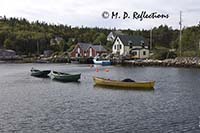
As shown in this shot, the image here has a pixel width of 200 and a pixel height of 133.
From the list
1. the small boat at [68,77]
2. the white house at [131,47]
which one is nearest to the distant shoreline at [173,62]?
the white house at [131,47]

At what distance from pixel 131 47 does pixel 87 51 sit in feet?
52.8

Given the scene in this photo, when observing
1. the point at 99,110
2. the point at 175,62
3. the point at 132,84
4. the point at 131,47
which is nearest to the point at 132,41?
the point at 131,47

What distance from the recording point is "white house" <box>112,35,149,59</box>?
330 feet

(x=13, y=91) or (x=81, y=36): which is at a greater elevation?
(x=81, y=36)

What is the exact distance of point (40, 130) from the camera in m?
22.5

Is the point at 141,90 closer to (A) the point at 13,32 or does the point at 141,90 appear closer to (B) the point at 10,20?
(A) the point at 13,32

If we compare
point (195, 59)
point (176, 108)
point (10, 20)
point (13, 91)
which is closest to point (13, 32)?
point (10, 20)

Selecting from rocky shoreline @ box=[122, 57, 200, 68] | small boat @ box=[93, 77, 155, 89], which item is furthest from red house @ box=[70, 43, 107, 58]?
small boat @ box=[93, 77, 155, 89]

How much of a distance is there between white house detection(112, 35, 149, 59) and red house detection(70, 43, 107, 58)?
21.6 feet

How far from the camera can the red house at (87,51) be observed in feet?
363

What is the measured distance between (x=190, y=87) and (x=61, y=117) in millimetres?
21568

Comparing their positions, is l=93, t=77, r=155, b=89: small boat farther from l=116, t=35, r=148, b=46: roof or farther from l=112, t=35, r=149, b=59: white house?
l=116, t=35, r=148, b=46: roof

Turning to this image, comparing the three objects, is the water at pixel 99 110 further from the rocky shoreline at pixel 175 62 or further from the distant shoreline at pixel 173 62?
the rocky shoreline at pixel 175 62

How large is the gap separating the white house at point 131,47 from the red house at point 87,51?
21.6 feet
